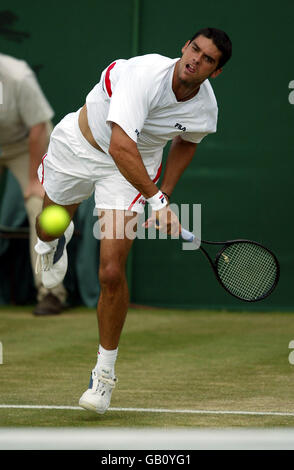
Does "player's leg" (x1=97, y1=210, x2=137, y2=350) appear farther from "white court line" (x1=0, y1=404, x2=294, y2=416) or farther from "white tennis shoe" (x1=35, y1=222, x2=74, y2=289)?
"white tennis shoe" (x1=35, y1=222, x2=74, y2=289)

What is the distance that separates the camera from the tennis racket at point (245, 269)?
3.84 m

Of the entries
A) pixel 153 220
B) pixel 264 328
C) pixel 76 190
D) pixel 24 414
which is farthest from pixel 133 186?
pixel 264 328

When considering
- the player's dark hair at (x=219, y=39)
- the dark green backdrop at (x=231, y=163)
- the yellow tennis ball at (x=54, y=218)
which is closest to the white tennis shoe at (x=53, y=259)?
the yellow tennis ball at (x=54, y=218)

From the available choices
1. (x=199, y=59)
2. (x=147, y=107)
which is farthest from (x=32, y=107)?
(x=199, y=59)

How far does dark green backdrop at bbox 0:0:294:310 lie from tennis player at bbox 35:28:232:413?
3.17 m

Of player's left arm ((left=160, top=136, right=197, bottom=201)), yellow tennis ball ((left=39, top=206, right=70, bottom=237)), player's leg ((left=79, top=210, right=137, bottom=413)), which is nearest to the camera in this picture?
player's leg ((left=79, top=210, right=137, bottom=413))

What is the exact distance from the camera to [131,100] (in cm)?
360

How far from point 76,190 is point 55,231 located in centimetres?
26

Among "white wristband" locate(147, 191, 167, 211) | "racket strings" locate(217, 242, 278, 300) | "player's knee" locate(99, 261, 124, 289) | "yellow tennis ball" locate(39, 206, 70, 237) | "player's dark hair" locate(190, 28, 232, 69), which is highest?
"player's dark hair" locate(190, 28, 232, 69)

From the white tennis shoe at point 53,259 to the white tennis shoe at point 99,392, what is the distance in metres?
1.23

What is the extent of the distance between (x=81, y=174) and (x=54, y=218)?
291 mm

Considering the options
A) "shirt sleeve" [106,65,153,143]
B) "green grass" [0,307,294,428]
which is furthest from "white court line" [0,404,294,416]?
"shirt sleeve" [106,65,153,143]

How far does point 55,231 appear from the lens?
441 centimetres

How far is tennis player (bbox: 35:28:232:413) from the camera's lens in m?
3.56
